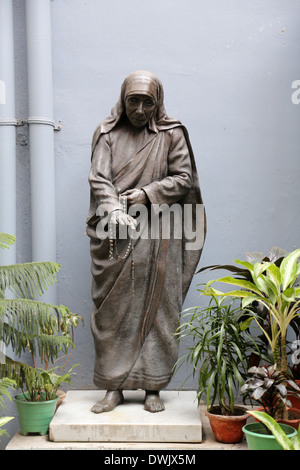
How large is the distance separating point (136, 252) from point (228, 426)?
1.17 meters

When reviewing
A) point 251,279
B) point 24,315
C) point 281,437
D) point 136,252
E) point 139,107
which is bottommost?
point 281,437

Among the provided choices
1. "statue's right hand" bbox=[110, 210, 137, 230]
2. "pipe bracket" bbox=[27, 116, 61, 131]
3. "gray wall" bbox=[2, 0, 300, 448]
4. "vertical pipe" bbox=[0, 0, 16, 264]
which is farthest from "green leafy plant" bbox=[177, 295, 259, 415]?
"pipe bracket" bbox=[27, 116, 61, 131]

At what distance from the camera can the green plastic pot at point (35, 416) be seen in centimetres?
382

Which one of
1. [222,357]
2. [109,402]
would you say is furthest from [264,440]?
[109,402]

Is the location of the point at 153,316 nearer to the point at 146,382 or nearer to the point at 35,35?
the point at 146,382

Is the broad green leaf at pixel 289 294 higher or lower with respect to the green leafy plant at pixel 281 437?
higher

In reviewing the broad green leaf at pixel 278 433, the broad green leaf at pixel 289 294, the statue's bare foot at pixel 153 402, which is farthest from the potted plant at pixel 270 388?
the statue's bare foot at pixel 153 402

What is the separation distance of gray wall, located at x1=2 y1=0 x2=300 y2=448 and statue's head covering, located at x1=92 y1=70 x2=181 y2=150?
48cm

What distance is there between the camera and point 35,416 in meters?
3.82

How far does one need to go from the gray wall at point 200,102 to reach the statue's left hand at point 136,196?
2.48 ft

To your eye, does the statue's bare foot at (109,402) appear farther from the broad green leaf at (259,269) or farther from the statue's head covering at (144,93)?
the statue's head covering at (144,93)

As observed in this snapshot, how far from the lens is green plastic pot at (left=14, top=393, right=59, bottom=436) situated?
382 centimetres

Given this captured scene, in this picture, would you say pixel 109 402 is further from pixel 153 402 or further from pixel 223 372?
pixel 223 372

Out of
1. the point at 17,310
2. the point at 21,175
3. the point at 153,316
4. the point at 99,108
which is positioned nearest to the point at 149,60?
the point at 99,108
